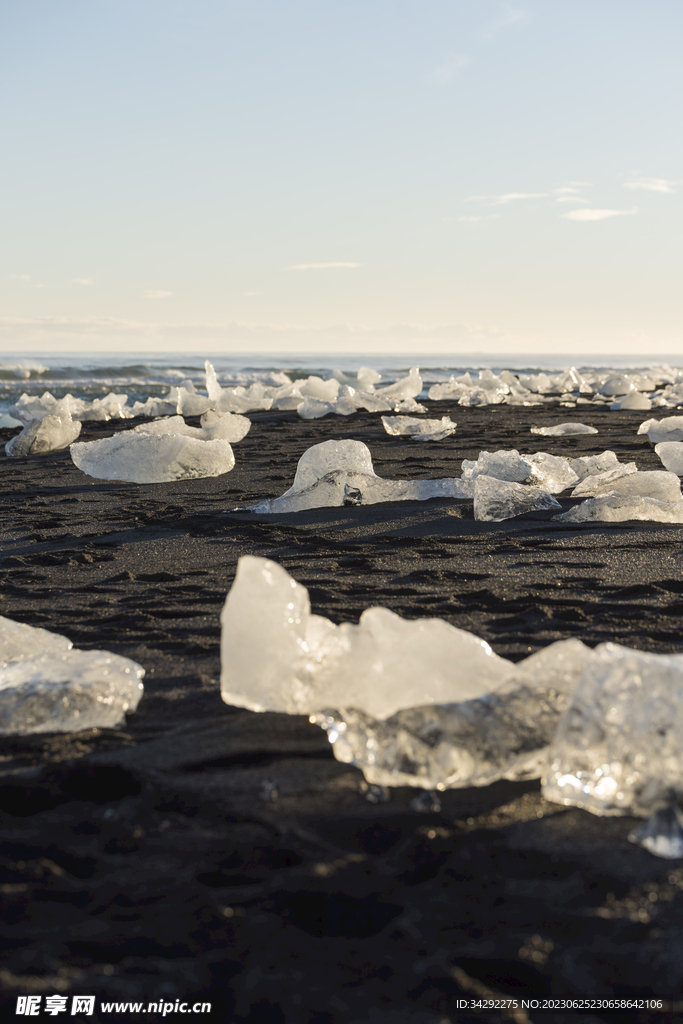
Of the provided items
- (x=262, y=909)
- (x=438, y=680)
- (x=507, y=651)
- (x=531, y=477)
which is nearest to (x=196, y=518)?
(x=531, y=477)

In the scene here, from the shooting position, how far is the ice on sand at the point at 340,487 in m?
3.46

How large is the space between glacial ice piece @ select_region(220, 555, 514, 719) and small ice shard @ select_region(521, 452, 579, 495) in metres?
2.44

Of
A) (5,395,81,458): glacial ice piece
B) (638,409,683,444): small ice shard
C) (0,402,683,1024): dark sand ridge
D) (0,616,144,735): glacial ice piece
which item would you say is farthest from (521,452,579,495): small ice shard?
(5,395,81,458): glacial ice piece

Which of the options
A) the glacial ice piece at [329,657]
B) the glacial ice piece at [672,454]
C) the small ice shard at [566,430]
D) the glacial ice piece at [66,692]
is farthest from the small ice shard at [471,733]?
the small ice shard at [566,430]

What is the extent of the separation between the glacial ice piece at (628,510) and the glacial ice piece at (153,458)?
84.5 inches

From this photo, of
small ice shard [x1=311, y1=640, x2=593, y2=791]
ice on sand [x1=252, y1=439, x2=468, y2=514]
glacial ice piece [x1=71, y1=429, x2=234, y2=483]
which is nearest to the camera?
small ice shard [x1=311, y1=640, x2=593, y2=791]

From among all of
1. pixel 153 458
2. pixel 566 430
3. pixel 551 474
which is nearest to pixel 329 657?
pixel 551 474

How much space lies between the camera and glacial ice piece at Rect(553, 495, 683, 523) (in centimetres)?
302

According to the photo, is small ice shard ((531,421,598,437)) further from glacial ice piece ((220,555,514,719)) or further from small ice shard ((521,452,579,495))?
glacial ice piece ((220,555,514,719))

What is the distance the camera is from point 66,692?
4.91 ft

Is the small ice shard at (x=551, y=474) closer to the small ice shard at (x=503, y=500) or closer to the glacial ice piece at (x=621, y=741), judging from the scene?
the small ice shard at (x=503, y=500)

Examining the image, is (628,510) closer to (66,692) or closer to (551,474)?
(551,474)

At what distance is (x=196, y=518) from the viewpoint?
3.37 m

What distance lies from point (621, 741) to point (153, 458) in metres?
3.52
